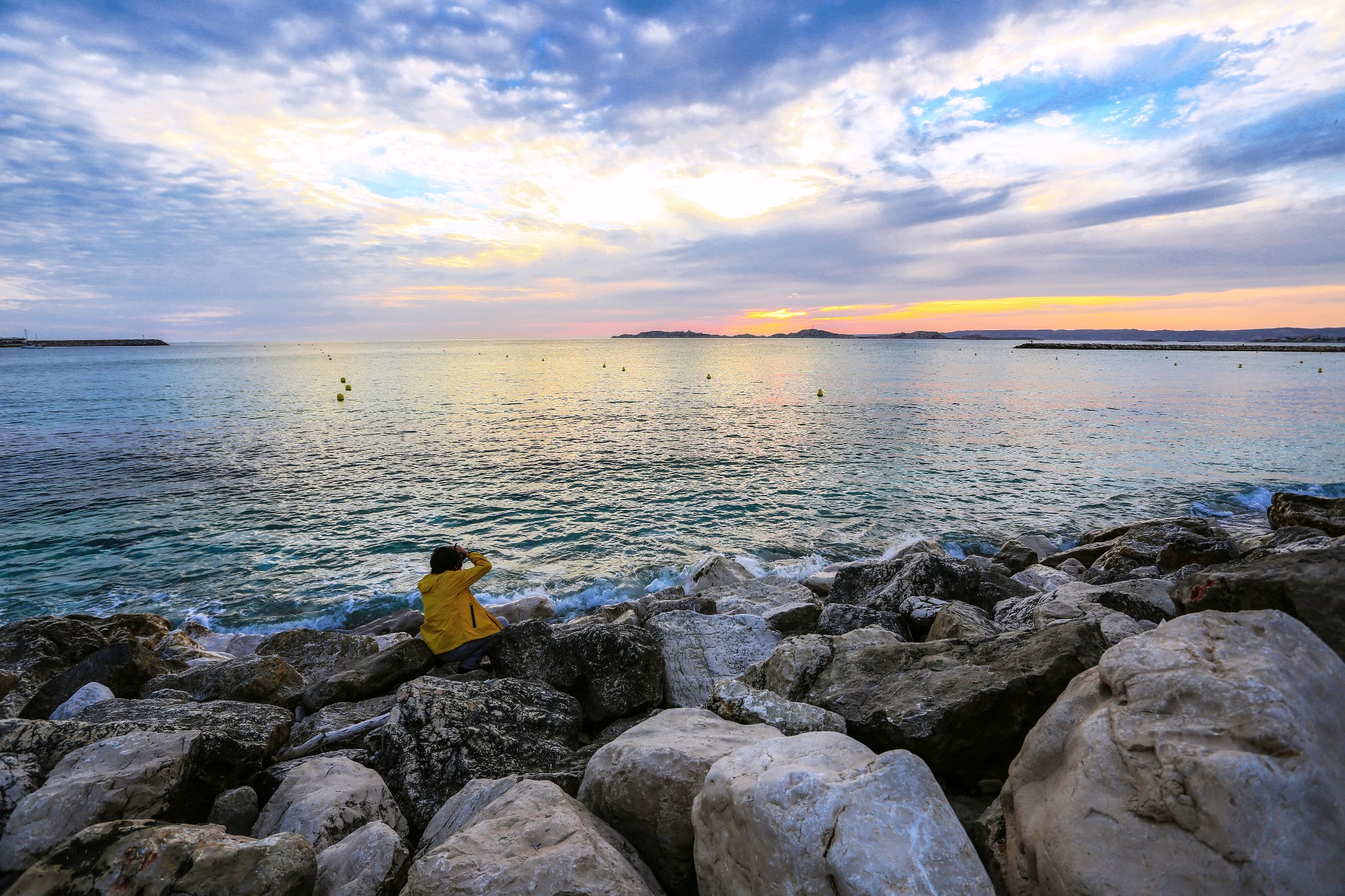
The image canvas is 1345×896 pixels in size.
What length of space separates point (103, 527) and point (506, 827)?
22.2 metres

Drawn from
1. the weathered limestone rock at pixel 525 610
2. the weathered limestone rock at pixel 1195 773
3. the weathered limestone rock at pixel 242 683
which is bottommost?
the weathered limestone rock at pixel 525 610

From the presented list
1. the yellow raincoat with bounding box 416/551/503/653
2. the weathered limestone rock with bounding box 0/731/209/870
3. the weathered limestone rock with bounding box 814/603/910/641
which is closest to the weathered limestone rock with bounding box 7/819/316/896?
the weathered limestone rock with bounding box 0/731/209/870

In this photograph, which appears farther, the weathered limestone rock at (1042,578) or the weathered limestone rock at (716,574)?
the weathered limestone rock at (716,574)

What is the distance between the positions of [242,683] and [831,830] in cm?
795

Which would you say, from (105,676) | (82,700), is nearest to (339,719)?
(82,700)

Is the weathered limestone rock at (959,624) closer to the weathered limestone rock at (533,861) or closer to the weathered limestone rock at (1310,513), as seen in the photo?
the weathered limestone rock at (533,861)

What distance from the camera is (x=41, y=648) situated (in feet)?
32.6

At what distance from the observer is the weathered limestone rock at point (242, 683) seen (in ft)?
25.9

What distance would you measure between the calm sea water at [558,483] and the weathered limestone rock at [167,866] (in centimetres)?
1075

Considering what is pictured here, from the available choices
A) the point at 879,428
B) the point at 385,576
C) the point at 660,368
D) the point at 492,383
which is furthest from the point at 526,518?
the point at 660,368

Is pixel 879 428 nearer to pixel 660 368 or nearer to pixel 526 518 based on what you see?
pixel 526 518

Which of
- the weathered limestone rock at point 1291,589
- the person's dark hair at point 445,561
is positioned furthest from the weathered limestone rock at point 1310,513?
the person's dark hair at point 445,561

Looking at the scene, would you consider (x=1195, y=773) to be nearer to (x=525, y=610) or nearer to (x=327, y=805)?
(x=327, y=805)

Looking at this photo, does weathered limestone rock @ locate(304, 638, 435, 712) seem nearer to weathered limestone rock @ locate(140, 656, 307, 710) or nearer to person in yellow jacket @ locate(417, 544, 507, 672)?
person in yellow jacket @ locate(417, 544, 507, 672)
